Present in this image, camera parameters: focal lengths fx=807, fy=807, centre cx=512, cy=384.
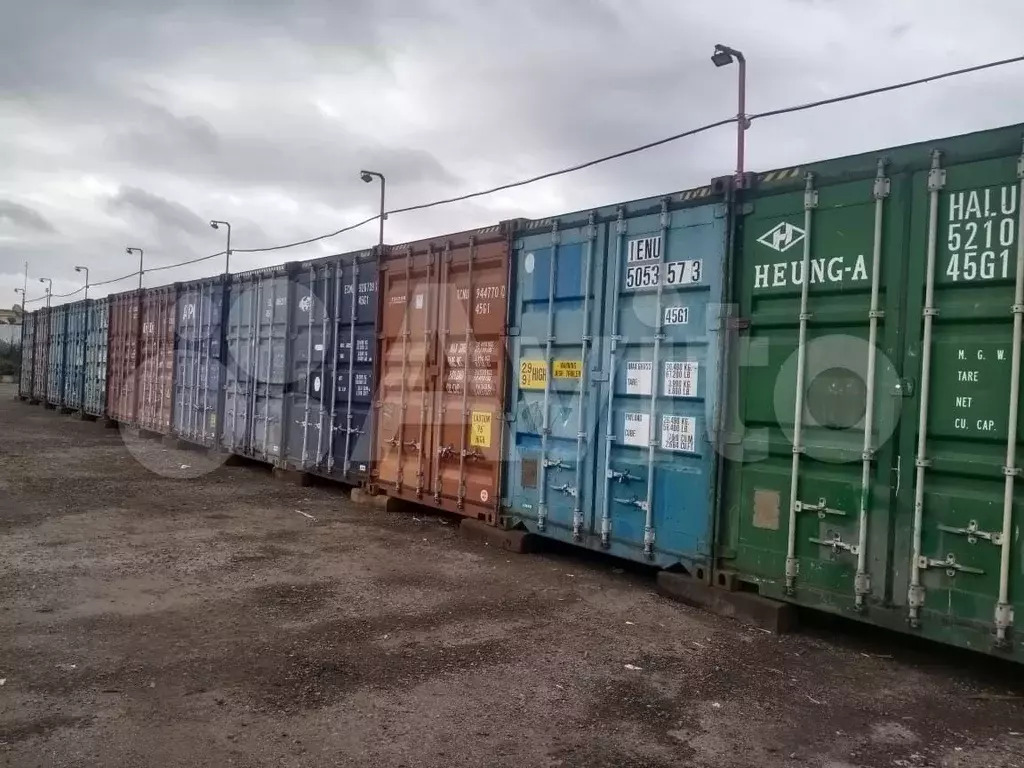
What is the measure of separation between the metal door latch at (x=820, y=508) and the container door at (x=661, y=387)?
2.46 feet

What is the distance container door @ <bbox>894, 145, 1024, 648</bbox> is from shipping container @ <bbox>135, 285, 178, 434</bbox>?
14.8 m

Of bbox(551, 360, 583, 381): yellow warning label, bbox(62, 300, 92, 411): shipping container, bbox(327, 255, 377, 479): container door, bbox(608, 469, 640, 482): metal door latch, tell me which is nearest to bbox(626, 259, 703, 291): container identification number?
bbox(551, 360, 583, 381): yellow warning label

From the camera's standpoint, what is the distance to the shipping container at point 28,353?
2959 centimetres

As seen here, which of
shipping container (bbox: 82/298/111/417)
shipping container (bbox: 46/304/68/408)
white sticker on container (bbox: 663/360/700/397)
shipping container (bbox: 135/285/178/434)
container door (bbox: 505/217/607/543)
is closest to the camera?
white sticker on container (bbox: 663/360/700/397)

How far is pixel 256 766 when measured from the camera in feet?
11.7

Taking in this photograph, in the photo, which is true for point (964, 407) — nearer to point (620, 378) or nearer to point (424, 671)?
point (620, 378)

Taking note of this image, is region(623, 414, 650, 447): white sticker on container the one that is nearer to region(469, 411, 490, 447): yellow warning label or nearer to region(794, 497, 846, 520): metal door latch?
region(794, 497, 846, 520): metal door latch

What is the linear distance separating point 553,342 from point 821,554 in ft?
10.5

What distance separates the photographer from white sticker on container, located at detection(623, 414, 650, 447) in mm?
6811

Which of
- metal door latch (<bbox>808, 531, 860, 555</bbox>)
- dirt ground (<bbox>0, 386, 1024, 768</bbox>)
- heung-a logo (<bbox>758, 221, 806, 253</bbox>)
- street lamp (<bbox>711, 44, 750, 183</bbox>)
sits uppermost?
street lamp (<bbox>711, 44, 750, 183</bbox>)

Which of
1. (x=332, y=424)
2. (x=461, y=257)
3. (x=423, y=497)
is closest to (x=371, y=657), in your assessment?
→ (x=423, y=497)

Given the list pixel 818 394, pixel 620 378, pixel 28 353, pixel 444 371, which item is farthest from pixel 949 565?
pixel 28 353

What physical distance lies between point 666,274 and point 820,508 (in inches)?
90.4

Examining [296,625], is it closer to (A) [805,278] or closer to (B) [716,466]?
(B) [716,466]
